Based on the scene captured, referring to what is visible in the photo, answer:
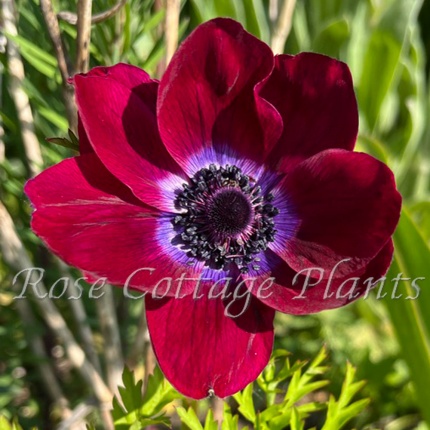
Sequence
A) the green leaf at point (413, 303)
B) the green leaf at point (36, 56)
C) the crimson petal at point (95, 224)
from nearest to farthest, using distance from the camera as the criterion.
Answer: the crimson petal at point (95, 224) < the green leaf at point (36, 56) < the green leaf at point (413, 303)

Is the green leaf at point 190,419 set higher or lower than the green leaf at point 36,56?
lower

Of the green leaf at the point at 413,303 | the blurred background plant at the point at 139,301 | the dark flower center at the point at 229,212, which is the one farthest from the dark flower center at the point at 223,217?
the green leaf at the point at 413,303

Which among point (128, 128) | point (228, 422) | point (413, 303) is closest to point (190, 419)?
point (228, 422)

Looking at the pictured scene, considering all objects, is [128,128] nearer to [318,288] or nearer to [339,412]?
[318,288]

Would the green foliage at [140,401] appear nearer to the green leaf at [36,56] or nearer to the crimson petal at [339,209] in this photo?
the crimson petal at [339,209]

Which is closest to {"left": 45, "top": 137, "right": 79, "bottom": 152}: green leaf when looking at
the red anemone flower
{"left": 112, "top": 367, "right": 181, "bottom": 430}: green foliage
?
the red anemone flower

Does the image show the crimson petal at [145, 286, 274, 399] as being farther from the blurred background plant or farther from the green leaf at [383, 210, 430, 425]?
the green leaf at [383, 210, 430, 425]
